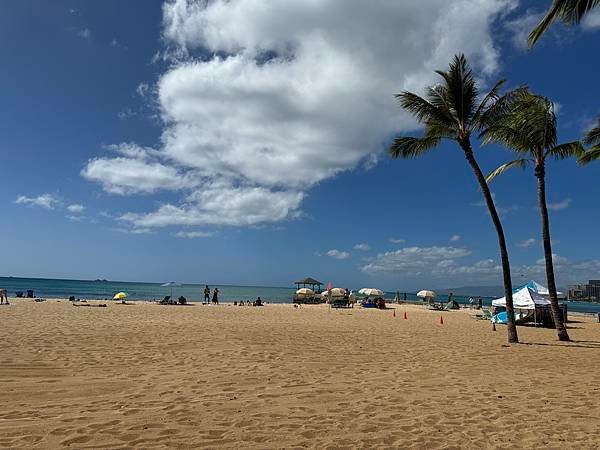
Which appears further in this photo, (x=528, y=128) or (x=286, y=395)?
(x=528, y=128)

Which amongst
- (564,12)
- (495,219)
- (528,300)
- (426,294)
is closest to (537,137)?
(495,219)

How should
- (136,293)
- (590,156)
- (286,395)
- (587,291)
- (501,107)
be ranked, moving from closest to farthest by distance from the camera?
(286,395) < (501,107) < (590,156) < (136,293) < (587,291)

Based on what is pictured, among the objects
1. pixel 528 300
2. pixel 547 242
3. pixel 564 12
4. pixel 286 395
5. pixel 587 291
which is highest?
pixel 587 291

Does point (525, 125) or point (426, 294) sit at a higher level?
point (525, 125)

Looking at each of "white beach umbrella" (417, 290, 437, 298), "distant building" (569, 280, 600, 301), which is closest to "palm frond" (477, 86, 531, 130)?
"white beach umbrella" (417, 290, 437, 298)

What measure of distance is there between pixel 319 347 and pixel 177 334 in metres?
4.98

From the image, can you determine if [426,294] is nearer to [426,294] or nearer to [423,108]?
[426,294]

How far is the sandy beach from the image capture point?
503 centimetres

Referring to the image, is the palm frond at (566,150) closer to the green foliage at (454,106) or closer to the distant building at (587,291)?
the green foliage at (454,106)

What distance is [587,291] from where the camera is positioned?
146250 millimetres

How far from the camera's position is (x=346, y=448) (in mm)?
4711

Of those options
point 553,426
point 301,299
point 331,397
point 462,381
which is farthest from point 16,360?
point 301,299

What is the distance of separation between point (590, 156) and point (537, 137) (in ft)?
11.4

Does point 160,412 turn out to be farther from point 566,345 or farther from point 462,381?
point 566,345
